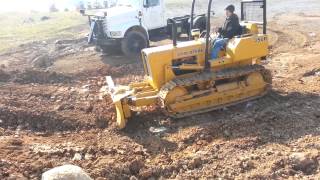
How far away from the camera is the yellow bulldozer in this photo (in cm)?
1012

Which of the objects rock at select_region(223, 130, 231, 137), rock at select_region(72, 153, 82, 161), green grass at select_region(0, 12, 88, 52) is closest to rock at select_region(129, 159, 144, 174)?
rock at select_region(72, 153, 82, 161)

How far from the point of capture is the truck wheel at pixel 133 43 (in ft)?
60.0

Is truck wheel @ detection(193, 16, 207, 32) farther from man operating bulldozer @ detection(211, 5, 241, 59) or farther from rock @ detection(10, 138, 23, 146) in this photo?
rock @ detection(10, 138, 23, 146)

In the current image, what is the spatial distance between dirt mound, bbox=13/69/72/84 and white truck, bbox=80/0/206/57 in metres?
3.32

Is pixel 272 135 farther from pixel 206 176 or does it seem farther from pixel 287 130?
pixel 206 176

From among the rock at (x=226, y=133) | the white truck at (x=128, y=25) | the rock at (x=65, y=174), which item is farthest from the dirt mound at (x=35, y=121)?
the white truck at (x=128, y=25)

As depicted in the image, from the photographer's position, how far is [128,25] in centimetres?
1819

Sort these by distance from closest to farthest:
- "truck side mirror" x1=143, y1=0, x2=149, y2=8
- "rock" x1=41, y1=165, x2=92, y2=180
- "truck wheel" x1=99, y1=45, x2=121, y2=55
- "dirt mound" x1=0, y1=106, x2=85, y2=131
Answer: "rock" x1=41, y1=165, x2=92, y2=180
"dirt mound" x1=0, y1=106, x2=85, y2=131
"truck side mirror" x1=143, y1=0, x2=149, y2=8
"truck wheel" x1=99, y1=45, x2=121, y2=55

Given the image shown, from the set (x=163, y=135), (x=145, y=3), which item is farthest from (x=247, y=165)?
(x=145, y=3)

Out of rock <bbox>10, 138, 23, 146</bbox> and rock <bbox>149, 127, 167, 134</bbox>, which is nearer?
rock <bbox>10, 138, 23, 146</bbox>

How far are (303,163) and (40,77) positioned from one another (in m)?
9.89

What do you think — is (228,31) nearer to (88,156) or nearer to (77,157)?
(88,156)

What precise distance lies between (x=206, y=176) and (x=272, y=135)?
1.94 meters

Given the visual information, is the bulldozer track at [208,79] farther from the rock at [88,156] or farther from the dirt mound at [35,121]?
the rock at [88,156]
